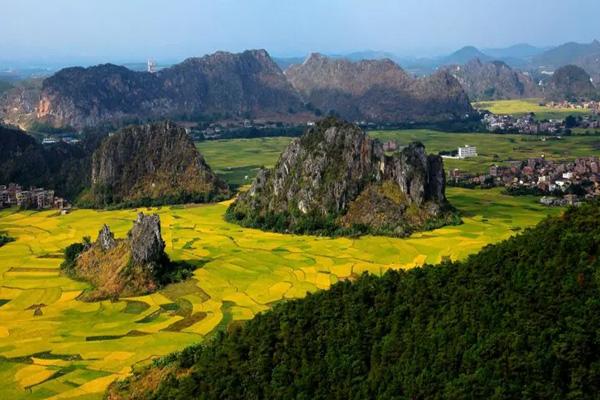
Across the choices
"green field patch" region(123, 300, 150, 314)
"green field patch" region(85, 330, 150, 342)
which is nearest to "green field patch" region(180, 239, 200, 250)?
"green field patch" region(123, 300, 150, 314)

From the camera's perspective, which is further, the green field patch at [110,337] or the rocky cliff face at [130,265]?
the rocky cliff face at [130,265]

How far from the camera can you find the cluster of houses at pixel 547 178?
114 meters

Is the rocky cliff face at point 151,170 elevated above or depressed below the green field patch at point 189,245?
above

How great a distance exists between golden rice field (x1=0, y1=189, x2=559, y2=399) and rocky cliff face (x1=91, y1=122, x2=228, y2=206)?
41.7 feet

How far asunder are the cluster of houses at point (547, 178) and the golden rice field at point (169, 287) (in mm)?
11452

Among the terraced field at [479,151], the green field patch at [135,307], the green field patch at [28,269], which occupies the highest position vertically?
the terraced field at [479,151]

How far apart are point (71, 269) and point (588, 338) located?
5767 cm

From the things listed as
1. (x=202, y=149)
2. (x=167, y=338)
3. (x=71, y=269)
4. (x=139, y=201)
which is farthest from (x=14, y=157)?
(x=167, y=338)

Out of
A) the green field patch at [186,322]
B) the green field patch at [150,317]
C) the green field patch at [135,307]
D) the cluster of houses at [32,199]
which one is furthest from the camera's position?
the cluster of houses at [32,199]

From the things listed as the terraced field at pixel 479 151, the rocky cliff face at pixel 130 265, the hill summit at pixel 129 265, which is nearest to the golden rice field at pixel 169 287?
the hill summit at pixel 129 265

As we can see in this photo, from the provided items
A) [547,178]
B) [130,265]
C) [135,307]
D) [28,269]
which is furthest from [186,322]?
[547,178]

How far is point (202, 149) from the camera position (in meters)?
197

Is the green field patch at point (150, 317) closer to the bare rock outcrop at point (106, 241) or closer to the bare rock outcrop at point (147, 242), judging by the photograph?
the bare rock outcrop at point (147, 242)

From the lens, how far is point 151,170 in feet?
417
